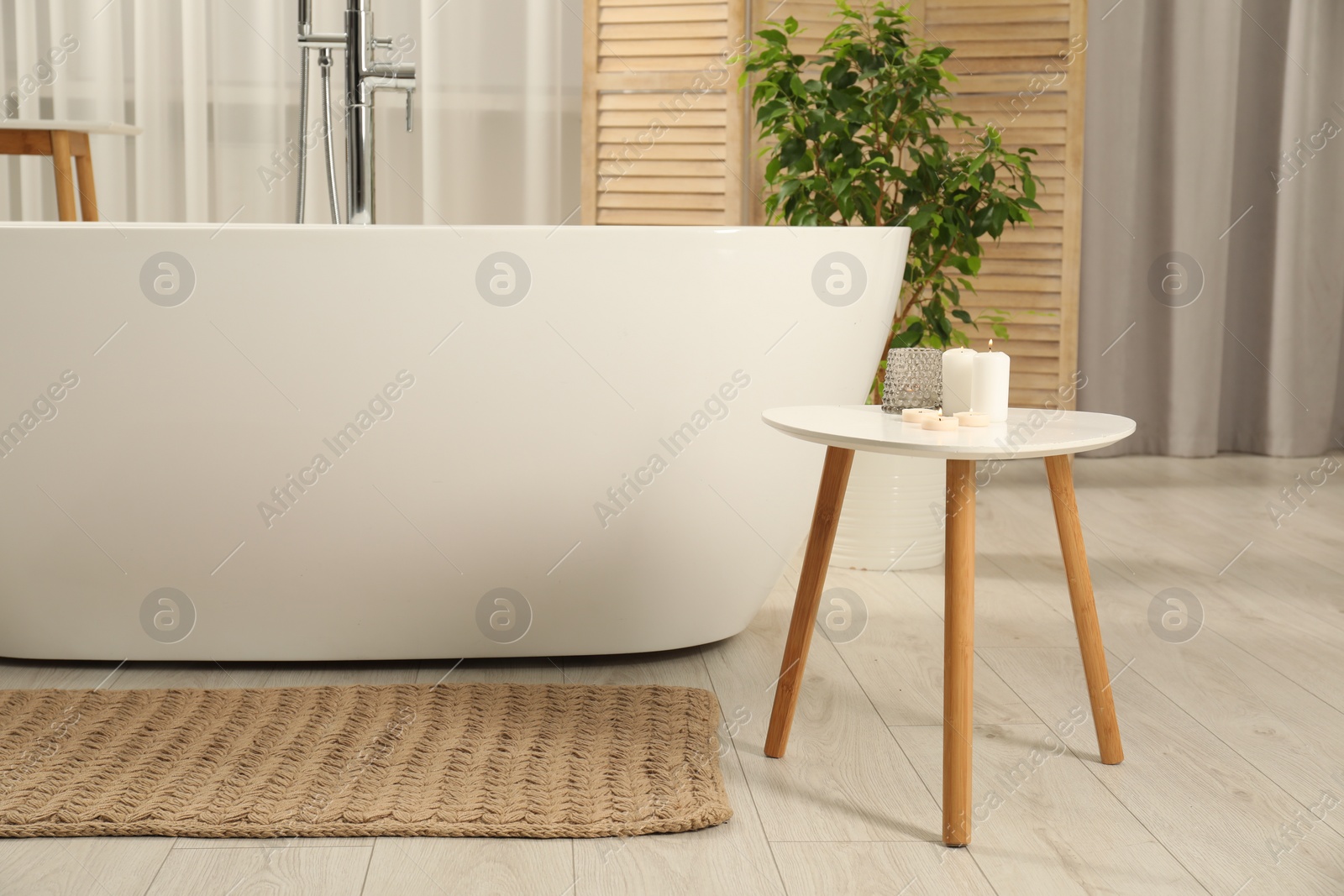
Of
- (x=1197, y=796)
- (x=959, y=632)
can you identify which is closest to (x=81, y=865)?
(x=959, y=632)

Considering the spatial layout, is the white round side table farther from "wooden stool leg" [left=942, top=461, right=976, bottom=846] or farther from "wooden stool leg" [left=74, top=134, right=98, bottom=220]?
"wooden stool leg" [left=74, top=134, right=98, bottom=220]

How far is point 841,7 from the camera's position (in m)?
2.19

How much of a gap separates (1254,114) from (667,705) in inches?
110

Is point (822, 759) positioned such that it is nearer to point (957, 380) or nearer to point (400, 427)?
point (957, 380)

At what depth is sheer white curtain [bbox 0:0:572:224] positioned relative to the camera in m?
3.04

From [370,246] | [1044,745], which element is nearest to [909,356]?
[1044,745]

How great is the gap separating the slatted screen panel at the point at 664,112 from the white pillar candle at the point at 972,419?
5.42 feet

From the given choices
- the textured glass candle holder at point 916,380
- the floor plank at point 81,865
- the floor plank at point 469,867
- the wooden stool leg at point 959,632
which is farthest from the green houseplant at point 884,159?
the floor plank at point 81,865

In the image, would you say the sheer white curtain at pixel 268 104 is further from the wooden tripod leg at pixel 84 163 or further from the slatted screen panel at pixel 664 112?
the wooden tripod leg at pixel 84 163

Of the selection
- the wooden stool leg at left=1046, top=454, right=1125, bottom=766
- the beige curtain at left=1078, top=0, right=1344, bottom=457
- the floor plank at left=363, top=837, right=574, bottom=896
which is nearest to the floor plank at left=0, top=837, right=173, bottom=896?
the floor plank at left=363, top=837, right=574, bottom=896

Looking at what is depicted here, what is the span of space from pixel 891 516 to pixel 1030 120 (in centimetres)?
116

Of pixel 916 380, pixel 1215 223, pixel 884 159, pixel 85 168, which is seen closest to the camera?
pixel 916 380

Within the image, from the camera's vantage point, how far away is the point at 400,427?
1.51 m

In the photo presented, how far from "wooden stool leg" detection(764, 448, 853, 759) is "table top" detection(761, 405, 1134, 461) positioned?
0.07 m
